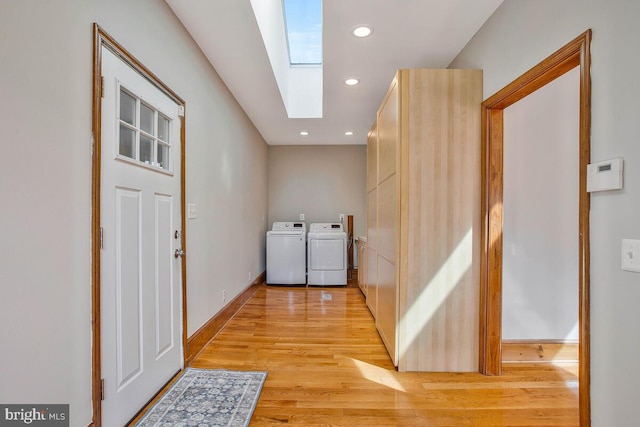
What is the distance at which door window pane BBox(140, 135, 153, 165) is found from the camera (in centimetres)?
167

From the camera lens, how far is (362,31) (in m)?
2.08

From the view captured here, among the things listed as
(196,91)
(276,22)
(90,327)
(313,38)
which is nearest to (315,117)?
(313,38)

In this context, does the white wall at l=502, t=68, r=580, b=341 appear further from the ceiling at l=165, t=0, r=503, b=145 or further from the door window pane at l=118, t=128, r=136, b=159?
the door window pane at l=118, t=128, r=136, b=159

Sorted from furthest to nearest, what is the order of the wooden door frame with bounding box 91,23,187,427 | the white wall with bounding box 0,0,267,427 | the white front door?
1. the white front door
2. the wooden door frame with bounding box 91,23,187,427
3. the white wall with bounding box 0,0,267,427

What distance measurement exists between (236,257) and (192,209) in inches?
48.8

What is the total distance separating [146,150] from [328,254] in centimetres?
328

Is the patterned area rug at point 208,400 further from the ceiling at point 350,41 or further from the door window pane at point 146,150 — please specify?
the ceiling at point 350,41

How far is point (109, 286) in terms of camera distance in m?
1.38

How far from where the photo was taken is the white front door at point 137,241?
1.37m

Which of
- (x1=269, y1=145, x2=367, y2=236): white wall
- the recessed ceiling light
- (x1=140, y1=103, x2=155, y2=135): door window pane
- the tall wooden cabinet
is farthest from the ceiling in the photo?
(x1=269, y1=145, x2=367, y2=236): white wall
